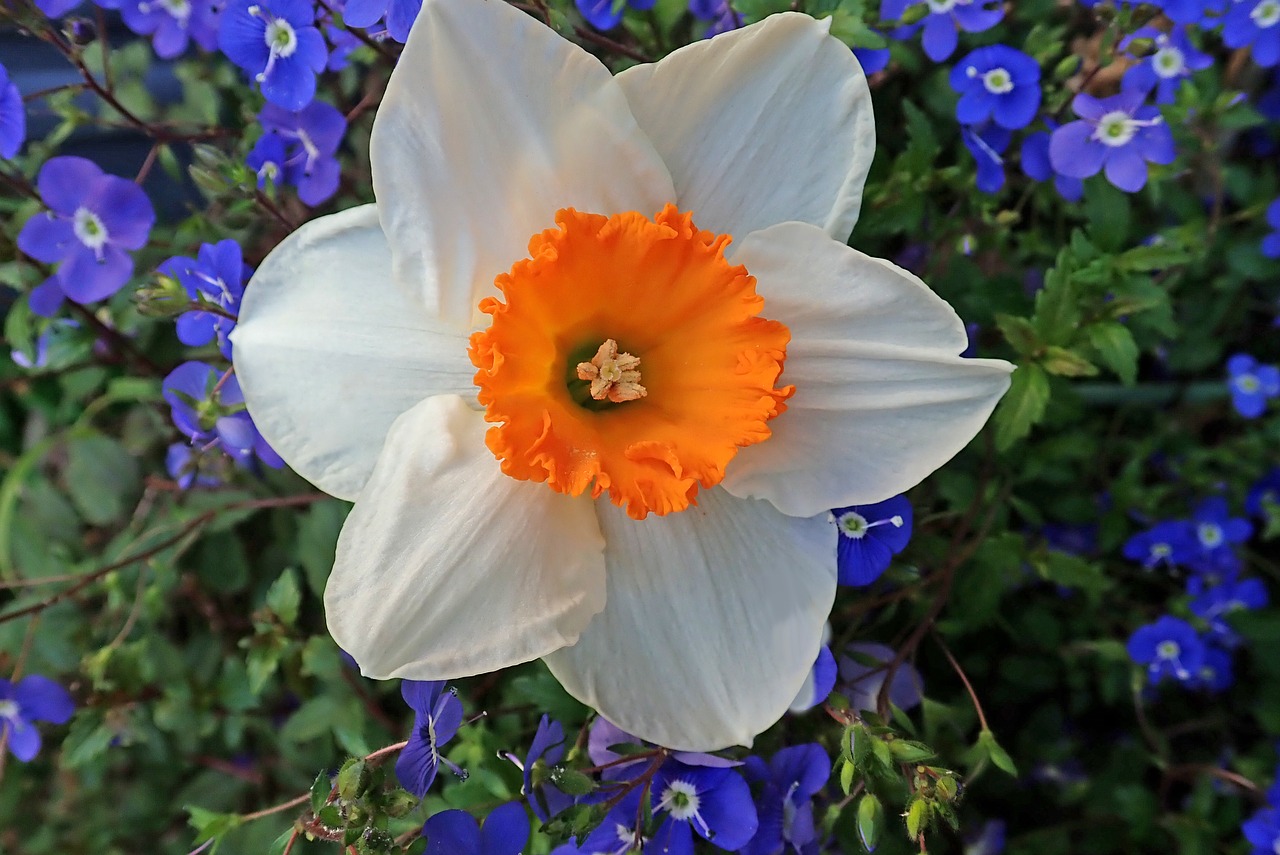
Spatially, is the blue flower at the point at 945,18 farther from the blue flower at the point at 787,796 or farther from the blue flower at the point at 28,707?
the blue flower at the point at 28,707

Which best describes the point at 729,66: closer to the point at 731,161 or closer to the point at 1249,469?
the point at 731,161

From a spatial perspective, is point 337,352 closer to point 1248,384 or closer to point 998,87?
point 998,87

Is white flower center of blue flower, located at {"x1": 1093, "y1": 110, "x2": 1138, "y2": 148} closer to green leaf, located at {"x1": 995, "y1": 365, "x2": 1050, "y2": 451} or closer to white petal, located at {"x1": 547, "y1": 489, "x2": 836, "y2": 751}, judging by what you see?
green leaf, located at {"x1": 995, "y1": 365, "x2": 1050, "y2": 451}

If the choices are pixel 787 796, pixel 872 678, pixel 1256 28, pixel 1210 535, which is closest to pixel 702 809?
pixel 787 796

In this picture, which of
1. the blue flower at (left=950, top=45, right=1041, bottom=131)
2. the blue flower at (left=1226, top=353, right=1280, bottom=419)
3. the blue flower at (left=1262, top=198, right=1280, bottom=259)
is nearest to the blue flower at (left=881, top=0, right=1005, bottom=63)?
the blue flower at (left=950, top=45, right=1041, bottom=131)

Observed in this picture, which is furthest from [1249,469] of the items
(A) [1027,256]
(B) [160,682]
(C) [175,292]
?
(B) [160,682]

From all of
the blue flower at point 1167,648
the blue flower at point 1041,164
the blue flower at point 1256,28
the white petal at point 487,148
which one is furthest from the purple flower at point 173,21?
the blue flower at point 1167,648
